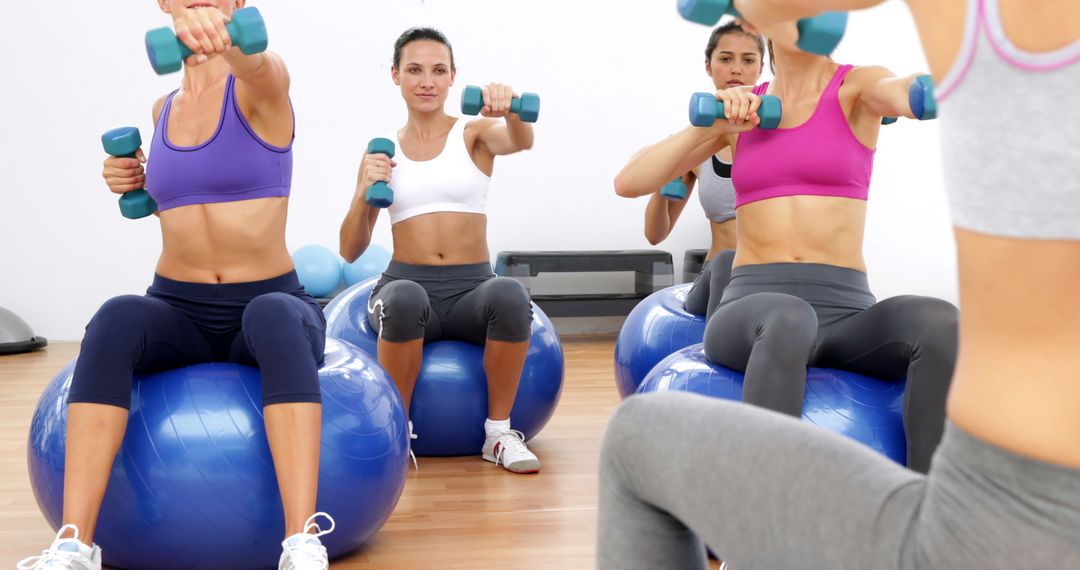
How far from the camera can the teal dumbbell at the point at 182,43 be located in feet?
5.09

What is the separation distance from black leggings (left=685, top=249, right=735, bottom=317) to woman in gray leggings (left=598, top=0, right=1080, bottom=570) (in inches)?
65.2

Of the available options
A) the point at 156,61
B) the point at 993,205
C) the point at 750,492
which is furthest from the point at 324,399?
the point at 993,205

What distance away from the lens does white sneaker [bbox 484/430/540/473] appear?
2.55 metres

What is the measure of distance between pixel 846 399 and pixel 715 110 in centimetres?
55

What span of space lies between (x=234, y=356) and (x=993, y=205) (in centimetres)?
147

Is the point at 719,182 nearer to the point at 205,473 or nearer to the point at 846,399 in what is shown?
the point at 846,399

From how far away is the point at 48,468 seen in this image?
1.78 meters

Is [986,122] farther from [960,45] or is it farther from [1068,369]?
[1068,369]

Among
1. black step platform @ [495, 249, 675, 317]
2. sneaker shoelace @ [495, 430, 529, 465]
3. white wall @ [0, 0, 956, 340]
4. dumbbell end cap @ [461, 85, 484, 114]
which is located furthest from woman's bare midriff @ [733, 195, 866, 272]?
white wall @ [0, 0, 956, 340]

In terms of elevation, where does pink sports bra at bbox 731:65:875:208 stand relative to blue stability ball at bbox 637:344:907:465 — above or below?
above

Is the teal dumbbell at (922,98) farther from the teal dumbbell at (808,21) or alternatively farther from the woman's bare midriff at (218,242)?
the woman's bare midriff at (218,242)

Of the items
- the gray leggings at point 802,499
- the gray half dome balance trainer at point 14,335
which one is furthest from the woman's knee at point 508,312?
the gray half dome balance trainer at point 14,335

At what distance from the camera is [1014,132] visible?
0.71 metres

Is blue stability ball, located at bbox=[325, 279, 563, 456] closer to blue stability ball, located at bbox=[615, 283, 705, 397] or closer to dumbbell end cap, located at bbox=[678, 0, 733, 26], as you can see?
blue stability ball, located at bbox=[615, 283, 705, 397]
